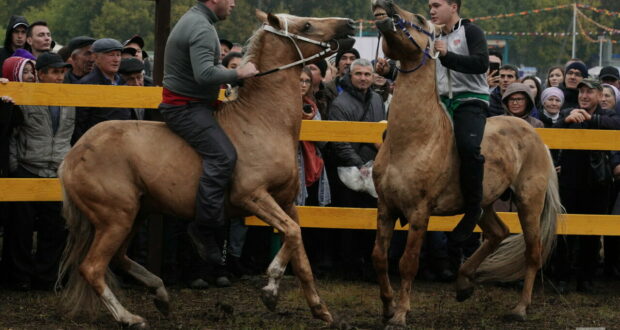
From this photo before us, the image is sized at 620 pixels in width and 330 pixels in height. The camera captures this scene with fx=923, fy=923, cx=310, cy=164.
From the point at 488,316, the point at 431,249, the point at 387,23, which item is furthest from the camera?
the point at 431,249

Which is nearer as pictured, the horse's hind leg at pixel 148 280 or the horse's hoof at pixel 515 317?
the horse's hind leg at pixel 148 280

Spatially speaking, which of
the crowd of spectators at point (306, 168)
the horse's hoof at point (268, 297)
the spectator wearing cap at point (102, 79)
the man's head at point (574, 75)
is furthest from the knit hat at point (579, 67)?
the horse's hoof at point (268, 297)

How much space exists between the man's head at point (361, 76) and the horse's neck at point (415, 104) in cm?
256

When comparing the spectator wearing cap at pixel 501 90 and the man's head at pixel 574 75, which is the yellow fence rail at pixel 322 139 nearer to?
the spectator wearing cap at pixel 501 90

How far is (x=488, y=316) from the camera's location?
786cm

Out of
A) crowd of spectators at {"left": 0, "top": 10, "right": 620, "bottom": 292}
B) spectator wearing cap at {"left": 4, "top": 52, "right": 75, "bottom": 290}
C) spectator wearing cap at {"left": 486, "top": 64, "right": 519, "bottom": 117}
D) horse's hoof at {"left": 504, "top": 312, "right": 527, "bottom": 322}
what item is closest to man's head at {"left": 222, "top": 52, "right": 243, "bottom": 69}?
crowd of spectators at {"left": 0, "top": 10, "right": 620, "bottom": 292}

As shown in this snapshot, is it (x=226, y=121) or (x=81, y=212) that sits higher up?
(x=226, y=121)

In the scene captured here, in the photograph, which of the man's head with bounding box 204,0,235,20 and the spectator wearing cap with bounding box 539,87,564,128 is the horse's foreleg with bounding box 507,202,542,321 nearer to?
the spectator wearing cap with bounding box 539,87,564,128

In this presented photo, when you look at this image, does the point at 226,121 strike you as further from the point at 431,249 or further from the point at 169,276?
the point at 431,249

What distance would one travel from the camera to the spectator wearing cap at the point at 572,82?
37.9 feet

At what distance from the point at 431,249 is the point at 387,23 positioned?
359 centimetres

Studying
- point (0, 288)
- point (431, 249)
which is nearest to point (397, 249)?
point (431, 249)

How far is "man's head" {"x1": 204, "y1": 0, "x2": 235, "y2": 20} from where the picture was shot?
6.87 metres

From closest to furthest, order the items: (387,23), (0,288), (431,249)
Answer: (387,23), (0,288), (431,249)
